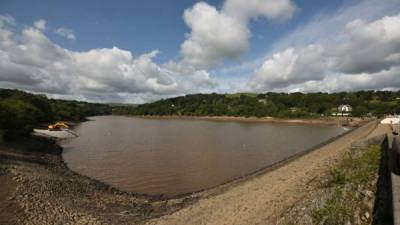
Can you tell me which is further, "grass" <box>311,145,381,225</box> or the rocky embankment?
the rocky embankment

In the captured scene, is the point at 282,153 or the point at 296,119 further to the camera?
the point at 296,119

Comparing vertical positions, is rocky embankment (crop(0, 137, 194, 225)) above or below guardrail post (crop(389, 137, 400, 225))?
below

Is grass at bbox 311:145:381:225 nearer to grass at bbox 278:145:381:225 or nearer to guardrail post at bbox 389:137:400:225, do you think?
grass at bbox 278:145:381:225

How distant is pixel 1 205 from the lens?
1264 centimetres

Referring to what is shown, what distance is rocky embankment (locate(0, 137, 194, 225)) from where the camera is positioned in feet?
40.1

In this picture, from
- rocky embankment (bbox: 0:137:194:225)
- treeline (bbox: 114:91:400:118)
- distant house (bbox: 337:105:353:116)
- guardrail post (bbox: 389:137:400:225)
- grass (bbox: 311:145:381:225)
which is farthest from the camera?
distant house (bbox: 337:105:353:116)

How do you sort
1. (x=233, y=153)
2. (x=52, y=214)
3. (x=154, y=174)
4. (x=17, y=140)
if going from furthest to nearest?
1. (x=17, y=140)
2. (x=233, y=153)
3. (x=154, y=174)
4. (x=52, y=214)

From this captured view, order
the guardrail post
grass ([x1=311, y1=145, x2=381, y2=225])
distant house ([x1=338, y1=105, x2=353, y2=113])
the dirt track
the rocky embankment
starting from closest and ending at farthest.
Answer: the guardrail post → grass ([x1=311, y1=145, x2=381, y2=225]) → the dirt track → the rocky embankment → distant house ([x1=338, y1=105, x2=353, y2=113])

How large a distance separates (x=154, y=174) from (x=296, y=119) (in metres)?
108

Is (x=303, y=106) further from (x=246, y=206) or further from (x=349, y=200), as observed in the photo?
(x=349, y=200)

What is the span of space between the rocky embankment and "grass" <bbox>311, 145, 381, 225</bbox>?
8.28 m

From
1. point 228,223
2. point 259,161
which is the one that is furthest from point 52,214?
point 259,161

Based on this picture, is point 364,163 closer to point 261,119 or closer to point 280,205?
point 280,205

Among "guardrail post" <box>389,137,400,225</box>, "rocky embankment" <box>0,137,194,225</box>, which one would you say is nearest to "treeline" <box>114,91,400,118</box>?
"rocky embankment" <box>0,137,194,225</box>
